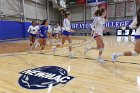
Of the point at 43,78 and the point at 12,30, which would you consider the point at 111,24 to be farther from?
the point at 43,78

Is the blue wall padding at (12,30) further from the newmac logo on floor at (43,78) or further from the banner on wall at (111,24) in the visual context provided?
the newmac logo on floor at (43,78)

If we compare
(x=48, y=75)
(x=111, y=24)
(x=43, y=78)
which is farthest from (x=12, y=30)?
(x=43, y=78)

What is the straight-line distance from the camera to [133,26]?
285 centimetres

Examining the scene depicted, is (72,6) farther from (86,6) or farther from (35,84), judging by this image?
(35,84)

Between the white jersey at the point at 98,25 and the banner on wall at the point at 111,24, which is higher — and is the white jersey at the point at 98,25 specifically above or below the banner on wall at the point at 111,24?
below

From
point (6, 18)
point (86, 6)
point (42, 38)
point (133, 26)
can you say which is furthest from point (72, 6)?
point (133, 26)

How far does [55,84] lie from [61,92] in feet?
1.00

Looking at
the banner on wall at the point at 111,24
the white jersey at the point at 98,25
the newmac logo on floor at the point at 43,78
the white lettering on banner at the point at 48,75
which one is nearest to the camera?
the newmac logo on floor at the point at 43,78

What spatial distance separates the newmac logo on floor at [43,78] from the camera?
93.4 inches

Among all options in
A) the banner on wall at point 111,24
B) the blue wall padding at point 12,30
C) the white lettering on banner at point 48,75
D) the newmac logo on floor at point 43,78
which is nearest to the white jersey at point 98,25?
the newmac logo on floor at point 43,78

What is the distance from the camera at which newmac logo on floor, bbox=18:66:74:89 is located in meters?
2.37

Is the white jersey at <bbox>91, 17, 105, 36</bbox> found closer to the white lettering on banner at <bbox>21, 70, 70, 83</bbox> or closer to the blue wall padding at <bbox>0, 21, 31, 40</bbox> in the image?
the white lettering on banner at <bbox>21, 70, 70, 83</bbox>

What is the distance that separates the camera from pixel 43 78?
104 inches

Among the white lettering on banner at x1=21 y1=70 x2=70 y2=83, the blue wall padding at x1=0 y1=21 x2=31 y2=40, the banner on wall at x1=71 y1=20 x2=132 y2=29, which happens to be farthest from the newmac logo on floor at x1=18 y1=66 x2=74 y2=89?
the banner on wall at x1=71 y1=20 x2=132 y2=29
